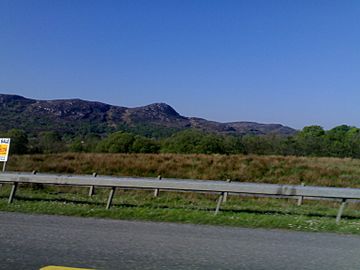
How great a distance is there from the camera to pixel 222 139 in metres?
52.9

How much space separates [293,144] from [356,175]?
80.0ft

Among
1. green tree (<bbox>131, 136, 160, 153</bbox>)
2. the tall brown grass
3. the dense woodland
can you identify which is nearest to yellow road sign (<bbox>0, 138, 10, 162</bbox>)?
the tall brown grass

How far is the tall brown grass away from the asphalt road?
56.0ft

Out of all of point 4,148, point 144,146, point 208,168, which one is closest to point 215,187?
point 4,148

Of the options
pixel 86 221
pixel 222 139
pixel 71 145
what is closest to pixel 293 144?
pixel 222 139

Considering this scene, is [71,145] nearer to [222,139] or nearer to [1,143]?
[222,139]

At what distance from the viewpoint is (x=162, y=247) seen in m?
6.14

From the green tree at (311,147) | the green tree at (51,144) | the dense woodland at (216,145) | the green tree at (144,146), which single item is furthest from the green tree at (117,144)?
the green tree at (311,147)

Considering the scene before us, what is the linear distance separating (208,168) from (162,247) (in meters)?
21.4

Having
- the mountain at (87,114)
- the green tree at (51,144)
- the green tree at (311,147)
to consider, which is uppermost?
the mountain at (87,114)

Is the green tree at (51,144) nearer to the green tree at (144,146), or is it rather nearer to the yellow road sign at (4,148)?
the green tree at (144,146)

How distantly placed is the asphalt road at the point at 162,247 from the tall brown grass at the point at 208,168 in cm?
1708

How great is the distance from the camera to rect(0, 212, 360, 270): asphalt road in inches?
209

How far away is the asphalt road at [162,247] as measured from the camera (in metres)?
5.30
